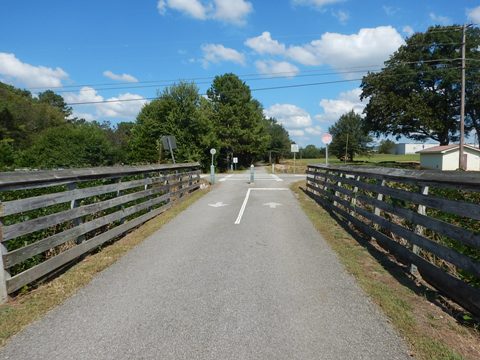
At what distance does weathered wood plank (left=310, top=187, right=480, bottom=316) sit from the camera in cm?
407

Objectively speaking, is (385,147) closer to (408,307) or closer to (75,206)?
(75,206)

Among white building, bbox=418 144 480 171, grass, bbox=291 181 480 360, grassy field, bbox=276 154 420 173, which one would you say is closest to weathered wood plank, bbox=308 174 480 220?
grass, bbox=291 181 480 360

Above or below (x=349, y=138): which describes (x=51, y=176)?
below

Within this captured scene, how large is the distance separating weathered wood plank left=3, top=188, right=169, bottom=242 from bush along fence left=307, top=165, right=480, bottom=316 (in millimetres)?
4961

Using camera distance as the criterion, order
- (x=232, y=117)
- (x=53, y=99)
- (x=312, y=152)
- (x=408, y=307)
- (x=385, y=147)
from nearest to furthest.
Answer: (x=408, y=307), (x=232, y=117), (x=53, y=99), (x=312, y=152), (x=385, y=147)

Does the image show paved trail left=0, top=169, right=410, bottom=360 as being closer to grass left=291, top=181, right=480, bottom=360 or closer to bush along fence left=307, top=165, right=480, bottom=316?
grass left=291, top=181, right=480, bottom=360

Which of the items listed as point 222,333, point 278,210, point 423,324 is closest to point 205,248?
point 222,333

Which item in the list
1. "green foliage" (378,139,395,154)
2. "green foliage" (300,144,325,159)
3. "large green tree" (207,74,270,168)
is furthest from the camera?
"green foliage" (378,139,395,154)

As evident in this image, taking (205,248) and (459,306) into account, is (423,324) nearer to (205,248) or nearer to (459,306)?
(459,306)

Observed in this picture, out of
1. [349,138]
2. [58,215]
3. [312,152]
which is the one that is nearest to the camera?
[58,215]

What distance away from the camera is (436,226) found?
15.8ft

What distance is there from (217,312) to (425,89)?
52.3m

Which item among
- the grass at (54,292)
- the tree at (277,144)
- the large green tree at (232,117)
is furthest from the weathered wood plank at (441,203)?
the tree at (277,144)

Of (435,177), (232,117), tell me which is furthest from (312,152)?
(435,177)
